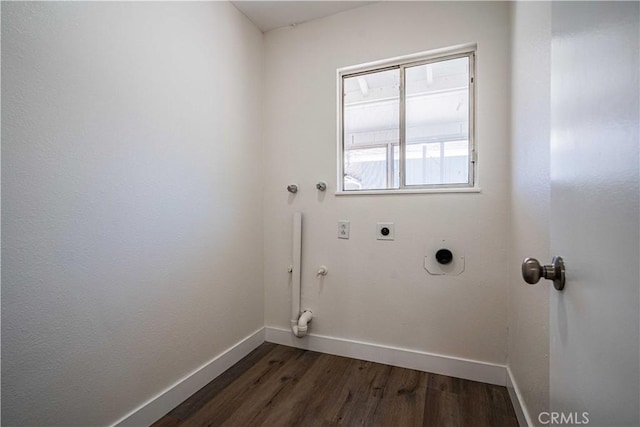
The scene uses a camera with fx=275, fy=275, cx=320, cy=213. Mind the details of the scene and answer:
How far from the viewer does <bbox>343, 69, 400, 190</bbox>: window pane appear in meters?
2.03

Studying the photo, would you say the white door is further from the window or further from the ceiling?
the ceiling

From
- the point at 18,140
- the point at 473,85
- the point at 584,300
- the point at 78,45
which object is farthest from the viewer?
the point at 473,85

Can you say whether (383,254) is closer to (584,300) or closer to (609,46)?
(584,300)

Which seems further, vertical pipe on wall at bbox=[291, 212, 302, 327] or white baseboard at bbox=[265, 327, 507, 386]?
vertical pipe on wall at bbox=[291, 212, 302, 327]

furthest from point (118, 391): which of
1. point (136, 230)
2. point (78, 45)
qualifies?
point (78, 45)

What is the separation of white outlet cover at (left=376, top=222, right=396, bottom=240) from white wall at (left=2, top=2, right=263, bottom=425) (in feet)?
3.42

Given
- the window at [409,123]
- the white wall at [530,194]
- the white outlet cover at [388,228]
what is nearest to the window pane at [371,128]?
the window at [409,123]

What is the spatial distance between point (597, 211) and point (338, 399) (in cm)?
157

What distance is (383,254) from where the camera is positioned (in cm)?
194

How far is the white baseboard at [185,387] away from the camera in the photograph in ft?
4.34

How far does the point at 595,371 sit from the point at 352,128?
1937 mm

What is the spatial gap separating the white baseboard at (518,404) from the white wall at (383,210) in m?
0.14

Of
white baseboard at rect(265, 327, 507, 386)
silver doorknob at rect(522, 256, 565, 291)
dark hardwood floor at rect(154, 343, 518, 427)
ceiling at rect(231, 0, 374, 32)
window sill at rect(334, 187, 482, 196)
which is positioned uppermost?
ceiling at rect(231, 0, 374, 32)

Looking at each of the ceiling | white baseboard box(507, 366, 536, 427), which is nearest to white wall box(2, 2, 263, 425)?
the ceiling
